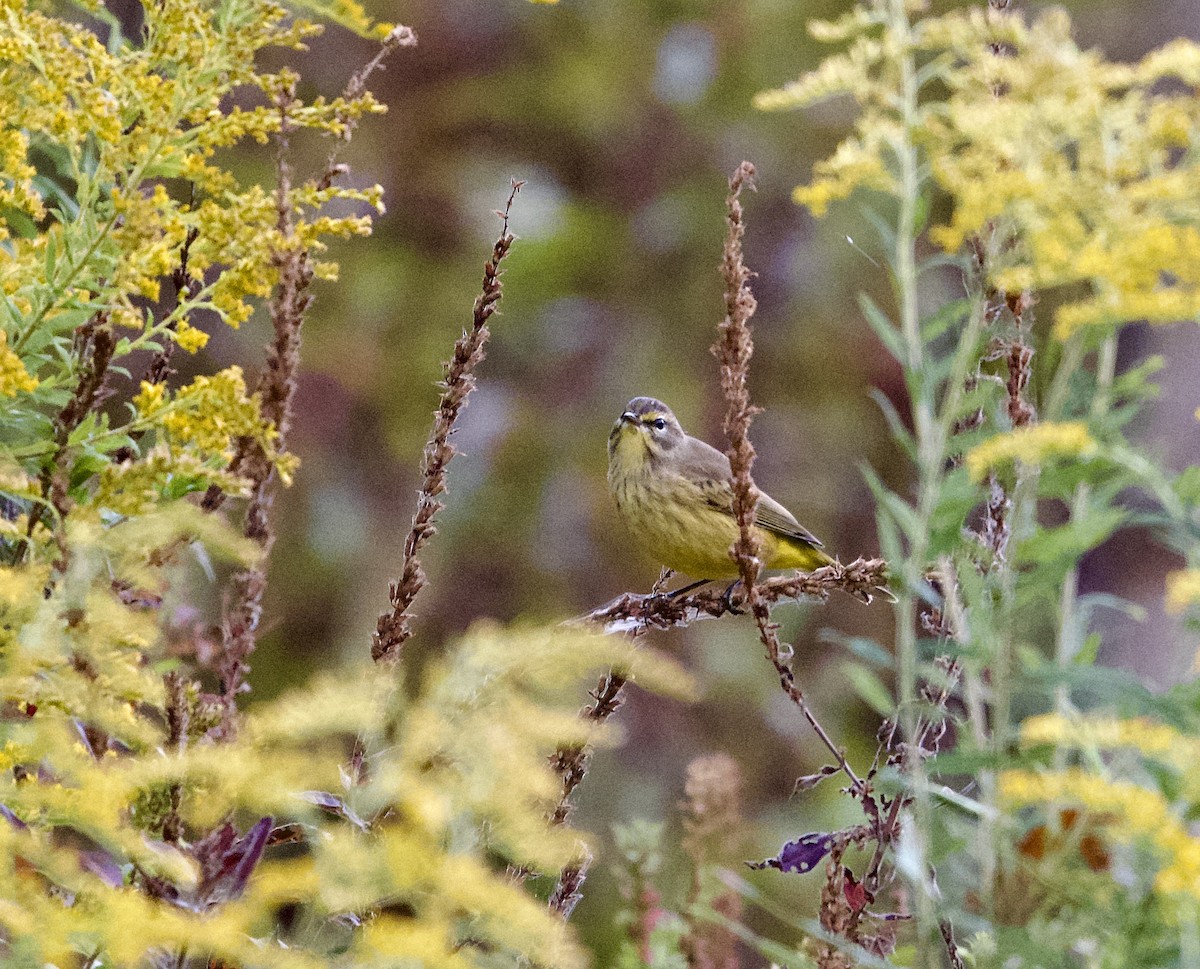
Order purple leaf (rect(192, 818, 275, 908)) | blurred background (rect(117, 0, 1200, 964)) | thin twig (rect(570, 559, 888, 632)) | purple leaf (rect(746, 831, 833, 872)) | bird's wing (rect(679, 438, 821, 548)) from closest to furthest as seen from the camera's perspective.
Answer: purple leaf (rect(192, 818, 275, 908))
purple leaf (rect(746, 831, 833, 872))
thin twig (rect(570, 559, 888, 632))
bird's wing (rect(679, 438, 821, 548))
blurred background (rect(117, 0, 1200, 964))

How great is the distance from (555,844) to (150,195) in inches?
27.0

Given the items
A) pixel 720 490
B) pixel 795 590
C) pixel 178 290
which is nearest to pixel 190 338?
pixel 178 290

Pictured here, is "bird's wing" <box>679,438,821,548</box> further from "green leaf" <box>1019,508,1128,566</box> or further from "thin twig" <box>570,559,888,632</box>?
"green leaf" <box>1019,508,1128,566</box>

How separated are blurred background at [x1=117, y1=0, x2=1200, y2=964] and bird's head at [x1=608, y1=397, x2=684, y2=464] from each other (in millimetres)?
567

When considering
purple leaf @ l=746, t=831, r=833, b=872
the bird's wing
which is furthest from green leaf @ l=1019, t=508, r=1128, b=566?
the bird's wing

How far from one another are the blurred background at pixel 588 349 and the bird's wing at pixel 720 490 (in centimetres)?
57

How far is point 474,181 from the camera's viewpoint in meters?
4.53

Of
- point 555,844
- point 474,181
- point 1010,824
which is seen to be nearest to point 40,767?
point 555,844

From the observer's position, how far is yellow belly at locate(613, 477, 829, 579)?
3.49 m

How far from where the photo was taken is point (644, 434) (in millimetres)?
3775

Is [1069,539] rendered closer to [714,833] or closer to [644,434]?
[714,833]

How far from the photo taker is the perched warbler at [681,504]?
3.49 m

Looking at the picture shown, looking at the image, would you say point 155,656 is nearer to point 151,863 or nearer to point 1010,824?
point 151,863

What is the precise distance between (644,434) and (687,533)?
36 cm
